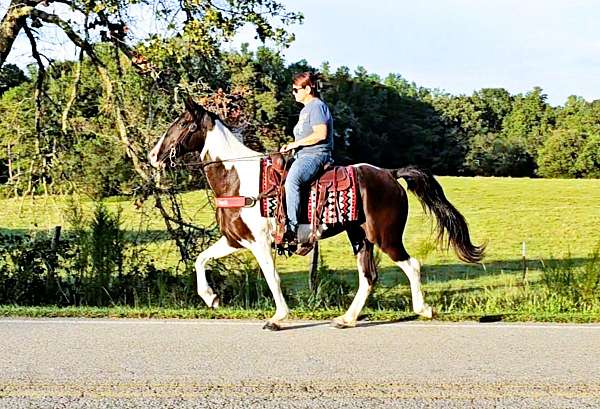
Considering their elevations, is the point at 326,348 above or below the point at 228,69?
below

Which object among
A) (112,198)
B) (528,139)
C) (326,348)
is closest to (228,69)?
(112,198)

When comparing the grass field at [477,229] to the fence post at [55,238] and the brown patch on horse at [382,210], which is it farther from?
the brown patch on horse at [382,210]

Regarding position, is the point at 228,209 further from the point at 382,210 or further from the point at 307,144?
the point at 382,210

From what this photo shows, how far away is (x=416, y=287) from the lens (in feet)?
29.3

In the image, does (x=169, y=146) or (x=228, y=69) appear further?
(x=228, y=69)

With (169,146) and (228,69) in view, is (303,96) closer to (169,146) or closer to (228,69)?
(169,146)

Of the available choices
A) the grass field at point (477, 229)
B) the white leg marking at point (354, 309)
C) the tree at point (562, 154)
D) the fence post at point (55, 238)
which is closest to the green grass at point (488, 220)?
the grass field at point (477, 229)

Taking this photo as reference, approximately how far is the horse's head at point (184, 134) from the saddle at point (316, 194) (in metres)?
0.85

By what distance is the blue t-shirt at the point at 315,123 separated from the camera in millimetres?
8656

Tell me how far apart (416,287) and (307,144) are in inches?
76.1

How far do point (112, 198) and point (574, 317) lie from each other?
23.7 feet

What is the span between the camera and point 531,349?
7535mm

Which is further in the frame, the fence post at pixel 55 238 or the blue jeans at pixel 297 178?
the fence post at pixel 55 238

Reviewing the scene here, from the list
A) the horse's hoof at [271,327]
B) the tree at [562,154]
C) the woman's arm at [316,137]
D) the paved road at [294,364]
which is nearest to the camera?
the paved road at [294,364]
